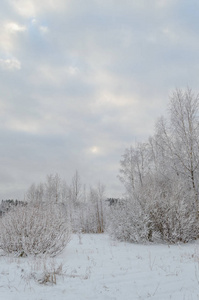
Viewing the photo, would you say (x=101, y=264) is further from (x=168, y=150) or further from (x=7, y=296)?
(x=168, y=150)

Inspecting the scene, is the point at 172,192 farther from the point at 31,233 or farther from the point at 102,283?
the point at 102,283

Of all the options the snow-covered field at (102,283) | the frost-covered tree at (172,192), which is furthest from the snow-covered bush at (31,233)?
the frost-covered tree at (172,192)

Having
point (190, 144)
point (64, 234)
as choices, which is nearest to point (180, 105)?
point (190, 144)

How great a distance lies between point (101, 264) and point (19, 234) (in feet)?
10.2

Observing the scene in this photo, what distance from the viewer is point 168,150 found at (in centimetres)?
1741

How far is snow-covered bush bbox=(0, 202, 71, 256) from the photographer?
7976mm

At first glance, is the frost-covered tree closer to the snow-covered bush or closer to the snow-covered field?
the snow-covered bush

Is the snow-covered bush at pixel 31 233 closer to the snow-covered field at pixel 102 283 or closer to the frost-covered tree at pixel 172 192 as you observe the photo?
the snow-covered field at pixel 102 283

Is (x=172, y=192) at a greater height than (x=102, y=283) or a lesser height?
greater

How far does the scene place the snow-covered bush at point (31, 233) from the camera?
798cm

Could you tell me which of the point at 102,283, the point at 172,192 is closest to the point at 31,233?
the point at 102,283

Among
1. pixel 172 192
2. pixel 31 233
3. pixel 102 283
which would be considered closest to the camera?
pixel 102 283

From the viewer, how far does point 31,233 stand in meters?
8.08

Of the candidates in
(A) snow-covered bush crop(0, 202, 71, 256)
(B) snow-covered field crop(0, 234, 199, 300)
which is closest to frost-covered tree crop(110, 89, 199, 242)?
(A) snow-covered bush crop(0, 202, 71, 256)
